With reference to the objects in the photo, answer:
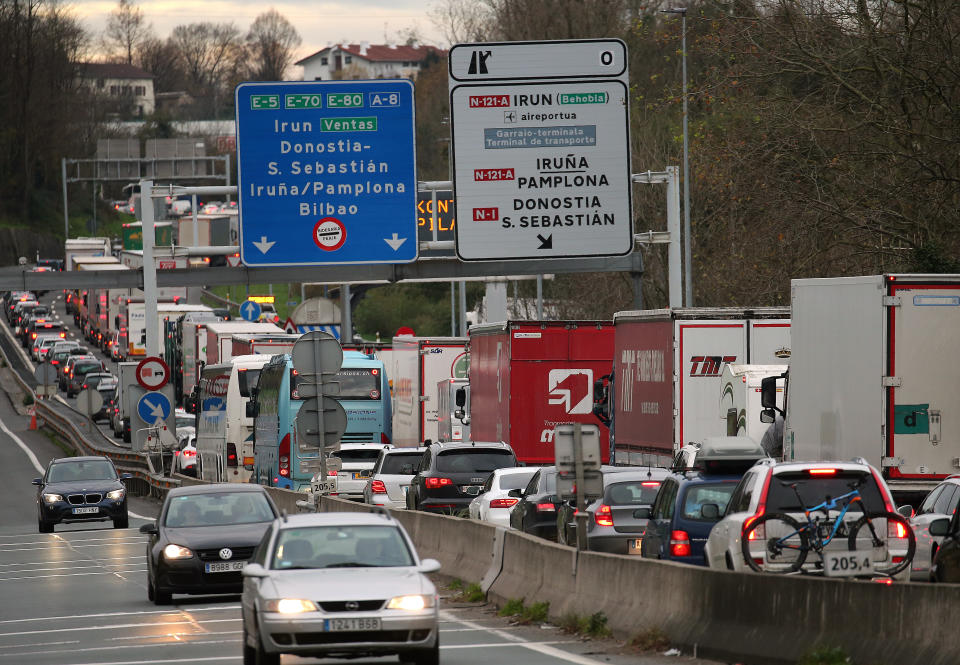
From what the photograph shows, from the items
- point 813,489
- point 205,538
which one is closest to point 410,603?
point 813,489

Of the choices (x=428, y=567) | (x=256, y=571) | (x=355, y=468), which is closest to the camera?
(x=256, y=571)

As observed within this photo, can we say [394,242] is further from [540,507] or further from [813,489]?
[813,489]

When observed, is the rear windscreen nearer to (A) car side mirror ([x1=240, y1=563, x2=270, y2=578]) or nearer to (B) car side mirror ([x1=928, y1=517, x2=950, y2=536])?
(B) car side mirror ([x1=928, y1=517, x2=950, y2=536])

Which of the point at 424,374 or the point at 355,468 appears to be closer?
the point at 355,468

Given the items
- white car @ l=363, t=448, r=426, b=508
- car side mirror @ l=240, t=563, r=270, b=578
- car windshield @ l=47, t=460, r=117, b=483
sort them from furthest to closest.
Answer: car windshield @ l=47, t=460, r=117, b=483 → white car @ l=363, t=448, r=426, b=508 → car side mirror @ l=240, t=563, r=270, b=578

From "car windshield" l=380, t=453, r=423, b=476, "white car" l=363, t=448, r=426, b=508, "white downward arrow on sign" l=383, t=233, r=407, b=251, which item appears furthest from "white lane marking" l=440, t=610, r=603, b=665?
"car windshield" l=380, t=453, r=423, b=476

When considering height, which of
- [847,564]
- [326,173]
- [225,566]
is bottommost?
[225,566]

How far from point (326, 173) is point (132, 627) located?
43.4ft

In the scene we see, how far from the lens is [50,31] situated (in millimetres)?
161375

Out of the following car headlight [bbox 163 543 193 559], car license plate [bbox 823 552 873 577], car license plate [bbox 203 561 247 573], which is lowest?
car license plate [bbox 203 561 247 573]

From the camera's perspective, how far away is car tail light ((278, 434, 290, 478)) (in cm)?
3759

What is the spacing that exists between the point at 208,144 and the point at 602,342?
15904cm

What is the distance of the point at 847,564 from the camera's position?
44.9ft

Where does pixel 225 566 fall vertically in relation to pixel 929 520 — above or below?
below
